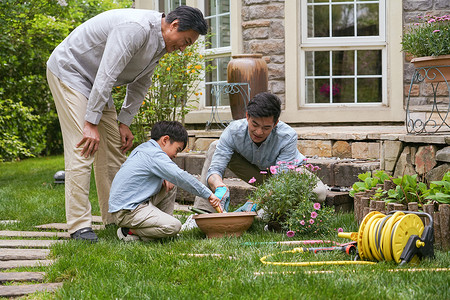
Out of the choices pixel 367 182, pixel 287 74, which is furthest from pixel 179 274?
pixel 287 74

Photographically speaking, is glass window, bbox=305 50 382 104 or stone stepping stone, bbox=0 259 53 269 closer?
stone stepping stone, bbox=0 259 53 269

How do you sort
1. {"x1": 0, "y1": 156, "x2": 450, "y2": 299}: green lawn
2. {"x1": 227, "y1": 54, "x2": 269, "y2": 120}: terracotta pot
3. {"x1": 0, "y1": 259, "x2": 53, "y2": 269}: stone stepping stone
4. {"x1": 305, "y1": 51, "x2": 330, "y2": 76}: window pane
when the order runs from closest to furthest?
{"x1": 0, "y1": 156, "x2": 450, "y2": 299}: green lawn
{"x1": 0, "y1": 259, "x2": 53, "y2": 269}: stone stepping stone
{"x1": 227, "y1": 54, "x2": 269, "y2": 120}: terracotta pot
{"x1": 305, "y1": 51, "x2": 330, "y2": 76}: window pane

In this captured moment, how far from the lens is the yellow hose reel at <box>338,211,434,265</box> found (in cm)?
267

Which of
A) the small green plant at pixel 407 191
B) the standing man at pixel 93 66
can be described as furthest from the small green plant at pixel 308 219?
the standing man at pixel 93 66

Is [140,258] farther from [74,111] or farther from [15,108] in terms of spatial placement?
[15,108]

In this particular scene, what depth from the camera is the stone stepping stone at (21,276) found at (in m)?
2.68

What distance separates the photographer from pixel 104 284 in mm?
2449

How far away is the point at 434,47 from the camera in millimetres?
4188

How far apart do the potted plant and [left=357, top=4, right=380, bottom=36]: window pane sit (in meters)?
2.40

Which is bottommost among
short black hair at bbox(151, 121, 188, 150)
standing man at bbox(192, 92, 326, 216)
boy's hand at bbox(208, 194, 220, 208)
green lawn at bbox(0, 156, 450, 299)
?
green lawn at bbox(0, 156, 450, 299)

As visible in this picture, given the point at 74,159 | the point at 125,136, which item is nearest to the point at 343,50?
the point at 125,136

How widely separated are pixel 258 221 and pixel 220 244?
2.54ft

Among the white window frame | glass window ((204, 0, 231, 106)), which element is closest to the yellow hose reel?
the white window frame

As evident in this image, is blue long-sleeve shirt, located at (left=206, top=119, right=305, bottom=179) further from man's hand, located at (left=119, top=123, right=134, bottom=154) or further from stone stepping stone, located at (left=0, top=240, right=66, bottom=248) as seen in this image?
stone stepping stone, located at (left=0, top=240, right=66, bottom=248)
